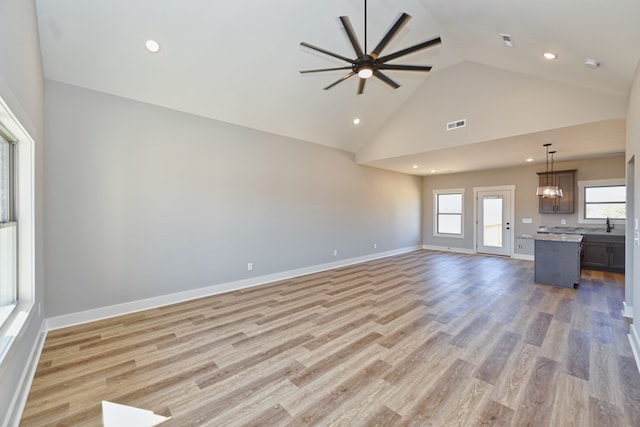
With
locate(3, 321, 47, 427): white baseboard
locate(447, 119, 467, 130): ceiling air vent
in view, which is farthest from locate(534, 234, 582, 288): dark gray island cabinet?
locate(3, 321, 47, 427): white baseboard

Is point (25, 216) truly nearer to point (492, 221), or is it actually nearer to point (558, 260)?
point (558, 260)

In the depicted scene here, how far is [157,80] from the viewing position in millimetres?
3781

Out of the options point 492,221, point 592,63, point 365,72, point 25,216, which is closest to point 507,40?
point 592,63

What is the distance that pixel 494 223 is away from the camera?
8.38m

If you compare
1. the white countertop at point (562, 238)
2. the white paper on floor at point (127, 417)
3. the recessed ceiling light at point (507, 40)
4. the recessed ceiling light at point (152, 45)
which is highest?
the recessed ceiling light at point (507, 40)

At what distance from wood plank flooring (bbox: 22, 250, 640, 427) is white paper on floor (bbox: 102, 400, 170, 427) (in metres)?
0.06

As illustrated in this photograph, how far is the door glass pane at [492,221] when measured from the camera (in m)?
8.29

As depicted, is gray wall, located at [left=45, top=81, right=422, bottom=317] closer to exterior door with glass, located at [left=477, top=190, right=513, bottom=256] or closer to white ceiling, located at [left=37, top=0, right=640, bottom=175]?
white ceiling, located at [left=37, top=0, right=640, bottom=175]

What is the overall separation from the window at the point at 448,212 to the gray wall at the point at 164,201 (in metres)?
4.97

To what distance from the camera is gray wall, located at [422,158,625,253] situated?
260 inches

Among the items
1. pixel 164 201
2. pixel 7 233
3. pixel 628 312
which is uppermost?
pixel 164 201

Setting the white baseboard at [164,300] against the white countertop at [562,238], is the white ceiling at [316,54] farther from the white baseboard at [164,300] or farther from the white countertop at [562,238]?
the white baseboard at [164,300]

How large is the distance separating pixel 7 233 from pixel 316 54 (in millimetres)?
4043

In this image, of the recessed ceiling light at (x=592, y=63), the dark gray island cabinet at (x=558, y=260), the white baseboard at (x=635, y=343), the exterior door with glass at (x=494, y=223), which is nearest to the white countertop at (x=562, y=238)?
the dark gray island cabinet at (x=558, y=260)
